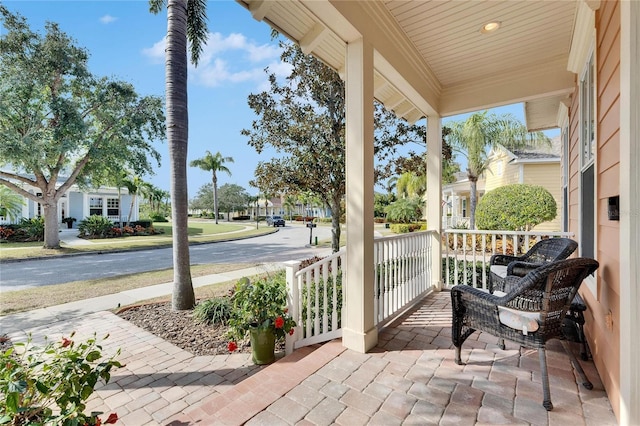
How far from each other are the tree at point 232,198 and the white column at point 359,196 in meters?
44.1

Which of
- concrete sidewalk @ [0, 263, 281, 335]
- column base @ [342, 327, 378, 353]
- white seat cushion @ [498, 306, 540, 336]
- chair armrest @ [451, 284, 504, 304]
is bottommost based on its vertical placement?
concrete sidewalk @ [0, 263, 281, 335]

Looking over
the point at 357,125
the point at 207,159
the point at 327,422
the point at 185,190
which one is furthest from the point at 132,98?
the point at 207,159

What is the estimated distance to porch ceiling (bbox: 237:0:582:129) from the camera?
253 centimetres

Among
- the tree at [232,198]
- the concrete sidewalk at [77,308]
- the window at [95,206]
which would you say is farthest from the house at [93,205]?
the concrete sidewalk at [77,308]

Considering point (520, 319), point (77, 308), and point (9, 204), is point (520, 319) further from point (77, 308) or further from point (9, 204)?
point (9, 204)

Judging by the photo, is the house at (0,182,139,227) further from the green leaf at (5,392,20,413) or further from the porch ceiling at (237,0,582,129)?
the green leaf at (5,392,20,413)

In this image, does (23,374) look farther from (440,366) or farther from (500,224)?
(500,224)

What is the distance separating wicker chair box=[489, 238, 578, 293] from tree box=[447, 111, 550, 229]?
11963 mm

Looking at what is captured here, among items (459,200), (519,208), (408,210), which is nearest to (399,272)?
(519,208)

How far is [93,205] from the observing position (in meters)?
24.8

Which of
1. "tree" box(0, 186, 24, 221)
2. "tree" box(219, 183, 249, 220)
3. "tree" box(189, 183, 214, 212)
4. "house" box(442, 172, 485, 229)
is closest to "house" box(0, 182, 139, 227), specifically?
"tree" box(0, 186, 24, 221)

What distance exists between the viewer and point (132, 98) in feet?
40.4

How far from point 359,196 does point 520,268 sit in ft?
6.47

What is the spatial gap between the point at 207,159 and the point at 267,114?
30.0m
